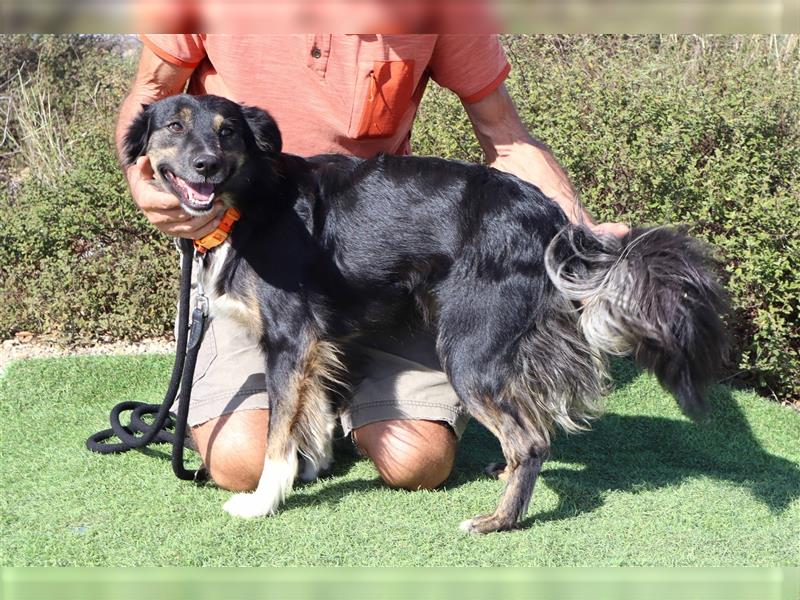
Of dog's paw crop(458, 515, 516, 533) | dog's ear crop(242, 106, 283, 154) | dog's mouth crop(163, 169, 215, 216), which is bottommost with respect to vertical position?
dog's paw crop(458, 515, 516, 533)

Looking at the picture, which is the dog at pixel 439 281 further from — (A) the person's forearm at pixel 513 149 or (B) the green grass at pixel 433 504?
(A) the person's forearm at pixel 513 149

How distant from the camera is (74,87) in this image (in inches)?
294

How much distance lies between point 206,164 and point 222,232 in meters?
0.33

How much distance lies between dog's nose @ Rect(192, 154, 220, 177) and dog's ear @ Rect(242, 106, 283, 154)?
0.24 m

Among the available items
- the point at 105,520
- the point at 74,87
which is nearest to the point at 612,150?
the point at 105,520

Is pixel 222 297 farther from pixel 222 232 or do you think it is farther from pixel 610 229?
pixel 610 229

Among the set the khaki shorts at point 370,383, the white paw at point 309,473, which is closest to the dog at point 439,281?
the white paw at point 309,473

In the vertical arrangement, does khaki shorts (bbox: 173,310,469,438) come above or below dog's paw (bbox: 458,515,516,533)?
above

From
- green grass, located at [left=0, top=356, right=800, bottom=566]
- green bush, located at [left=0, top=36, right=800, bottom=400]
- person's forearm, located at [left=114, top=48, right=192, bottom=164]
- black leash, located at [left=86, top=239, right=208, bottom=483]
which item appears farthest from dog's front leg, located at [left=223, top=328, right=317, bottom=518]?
green bush, located at [left=0, top=36, right=800, bottom=400]

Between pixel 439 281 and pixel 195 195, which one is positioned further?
pixel 439 281

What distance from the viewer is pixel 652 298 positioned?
2.88 metres

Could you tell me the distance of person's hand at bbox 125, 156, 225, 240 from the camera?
299 centimetres

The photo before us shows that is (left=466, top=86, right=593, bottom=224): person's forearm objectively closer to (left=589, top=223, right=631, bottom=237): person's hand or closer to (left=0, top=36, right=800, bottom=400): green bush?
(left=589, top=223, right=631, bottom=237): person's hand

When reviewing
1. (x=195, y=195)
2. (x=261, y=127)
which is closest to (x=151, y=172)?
(x=195, y=195)
